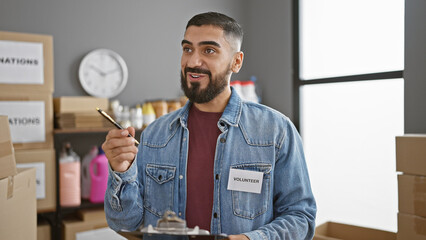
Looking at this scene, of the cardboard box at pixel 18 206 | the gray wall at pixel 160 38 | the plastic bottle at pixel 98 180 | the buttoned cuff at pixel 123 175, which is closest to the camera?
the buttoned cuff at pixel 123 175

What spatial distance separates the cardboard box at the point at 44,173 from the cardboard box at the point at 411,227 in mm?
2238

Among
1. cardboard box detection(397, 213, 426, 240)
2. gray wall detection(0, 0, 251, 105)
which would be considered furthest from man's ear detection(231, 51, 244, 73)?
gray wall detection(0, 0, 251, 105)

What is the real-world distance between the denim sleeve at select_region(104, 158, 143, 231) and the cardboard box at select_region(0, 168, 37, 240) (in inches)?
22.0

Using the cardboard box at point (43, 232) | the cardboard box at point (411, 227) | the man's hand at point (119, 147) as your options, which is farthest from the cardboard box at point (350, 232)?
the cardboard box at point (43, 232)

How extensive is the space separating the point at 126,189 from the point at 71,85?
2077 millimetres

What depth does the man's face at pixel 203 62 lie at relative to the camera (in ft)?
4.85

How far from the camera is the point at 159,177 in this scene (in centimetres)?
153

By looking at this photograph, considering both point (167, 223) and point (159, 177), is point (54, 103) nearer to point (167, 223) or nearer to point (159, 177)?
point (159, 177)

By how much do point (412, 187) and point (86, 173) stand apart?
228 cm

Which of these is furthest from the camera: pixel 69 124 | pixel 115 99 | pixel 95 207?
pixel 115 99

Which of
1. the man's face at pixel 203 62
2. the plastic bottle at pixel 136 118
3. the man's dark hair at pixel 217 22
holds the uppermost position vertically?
the man's dark hair at pixel 217 22

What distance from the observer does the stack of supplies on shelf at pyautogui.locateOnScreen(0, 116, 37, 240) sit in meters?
1.62

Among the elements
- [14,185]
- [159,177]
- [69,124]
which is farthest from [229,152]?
[69,124]

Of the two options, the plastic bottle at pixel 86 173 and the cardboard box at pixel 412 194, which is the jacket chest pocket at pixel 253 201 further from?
the plastic bottle at pixel 86 173
